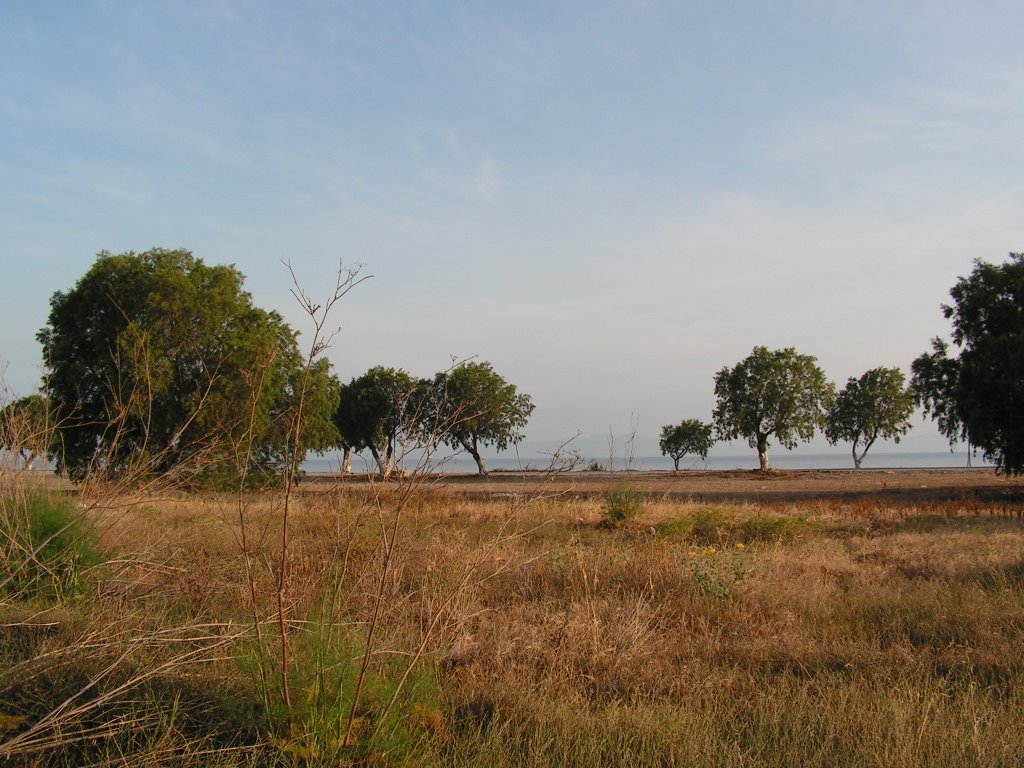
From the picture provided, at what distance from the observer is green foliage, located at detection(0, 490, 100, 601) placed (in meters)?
5.93

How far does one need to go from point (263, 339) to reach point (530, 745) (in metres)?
25.0

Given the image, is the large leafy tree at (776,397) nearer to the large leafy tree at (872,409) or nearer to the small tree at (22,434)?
the large leafy tree at (872,409)

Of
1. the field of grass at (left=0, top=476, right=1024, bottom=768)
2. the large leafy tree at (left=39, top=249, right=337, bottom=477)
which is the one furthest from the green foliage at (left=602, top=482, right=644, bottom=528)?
the large leafy tree at (left=39, top=249, right=337, bottom=477)

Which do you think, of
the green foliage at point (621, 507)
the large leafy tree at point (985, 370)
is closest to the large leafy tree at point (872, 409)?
the large leafy tree at point (985, 370)

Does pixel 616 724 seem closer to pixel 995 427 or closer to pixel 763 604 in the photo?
pixel 763 604

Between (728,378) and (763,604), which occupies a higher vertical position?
(728,378)

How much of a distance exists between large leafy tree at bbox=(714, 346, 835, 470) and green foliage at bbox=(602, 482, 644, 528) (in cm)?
4933

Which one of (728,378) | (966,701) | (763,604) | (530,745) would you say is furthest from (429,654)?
(728,378)

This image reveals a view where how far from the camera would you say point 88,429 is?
25.6 m

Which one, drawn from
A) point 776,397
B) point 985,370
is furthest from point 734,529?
point 776,397

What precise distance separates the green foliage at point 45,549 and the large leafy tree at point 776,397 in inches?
2372

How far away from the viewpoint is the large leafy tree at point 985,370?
1065 inches

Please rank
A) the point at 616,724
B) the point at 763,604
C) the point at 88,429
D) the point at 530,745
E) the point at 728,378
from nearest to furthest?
the point at 530,745
the point at 616,724
the point at 763,604
the point at 88,429
the point at 728,378

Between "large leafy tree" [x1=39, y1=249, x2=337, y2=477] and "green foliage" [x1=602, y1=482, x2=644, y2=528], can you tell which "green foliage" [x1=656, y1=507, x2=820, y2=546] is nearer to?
"green foliage" [x1=602, y1=482, x2=644, y2=528]
